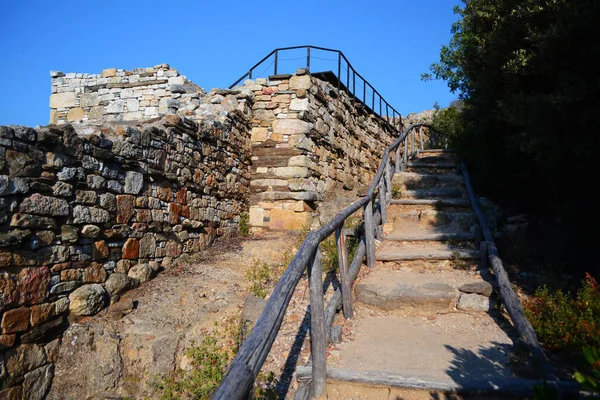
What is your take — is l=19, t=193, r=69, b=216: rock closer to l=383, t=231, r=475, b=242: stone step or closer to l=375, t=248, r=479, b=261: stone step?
l=375, t=248, r=479, b=261: stone step

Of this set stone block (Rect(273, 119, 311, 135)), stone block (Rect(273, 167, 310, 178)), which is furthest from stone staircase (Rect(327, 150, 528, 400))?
stone block (Rect(273, 119, 311, 135))

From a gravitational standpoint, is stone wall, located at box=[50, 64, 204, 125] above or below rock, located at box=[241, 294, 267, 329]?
above

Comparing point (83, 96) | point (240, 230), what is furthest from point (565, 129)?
point (83, 96)

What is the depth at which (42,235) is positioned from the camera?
14.2 feet

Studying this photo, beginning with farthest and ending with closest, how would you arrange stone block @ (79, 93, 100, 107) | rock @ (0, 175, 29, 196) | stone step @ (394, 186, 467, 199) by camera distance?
stone block @ (79, 93, 100, 107)
stone step @ (394, 186, 467, 199)
rock @ (0, 175, 29, 196)

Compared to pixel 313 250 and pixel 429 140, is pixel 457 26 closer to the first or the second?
pixel 429 140

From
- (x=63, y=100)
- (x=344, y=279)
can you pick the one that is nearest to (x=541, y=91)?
(x=344, y=279)

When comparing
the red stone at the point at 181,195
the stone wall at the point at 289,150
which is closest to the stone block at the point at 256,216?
the stone wall at the point at 289,150

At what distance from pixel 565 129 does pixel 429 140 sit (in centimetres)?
1486

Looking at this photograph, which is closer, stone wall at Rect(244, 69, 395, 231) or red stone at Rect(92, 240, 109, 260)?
red stone at Rect(92, 240, 109, 260)

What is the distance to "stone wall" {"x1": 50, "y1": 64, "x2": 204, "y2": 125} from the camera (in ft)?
29.6

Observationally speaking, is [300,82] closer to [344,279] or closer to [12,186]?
[344,279]

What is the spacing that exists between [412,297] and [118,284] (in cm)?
353

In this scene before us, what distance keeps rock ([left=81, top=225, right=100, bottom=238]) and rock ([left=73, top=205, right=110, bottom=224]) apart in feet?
0.19
